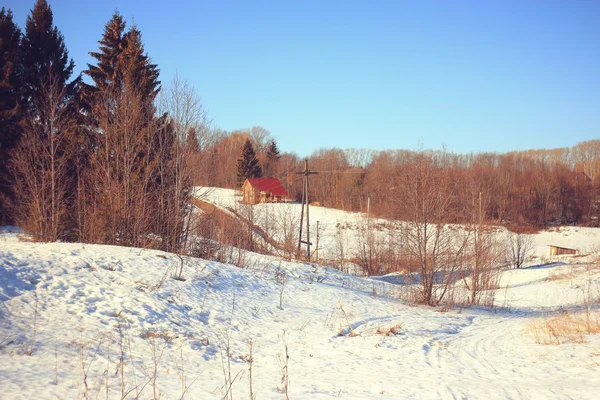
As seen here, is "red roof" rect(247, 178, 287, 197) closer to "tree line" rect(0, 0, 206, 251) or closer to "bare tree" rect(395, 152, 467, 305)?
"tree line" rect(0, 0, 206, 251)

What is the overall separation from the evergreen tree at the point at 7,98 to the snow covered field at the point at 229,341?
1376cm

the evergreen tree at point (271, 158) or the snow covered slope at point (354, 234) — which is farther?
the evergreen tree at point (271, 158)

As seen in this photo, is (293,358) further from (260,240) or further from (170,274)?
(260,240)

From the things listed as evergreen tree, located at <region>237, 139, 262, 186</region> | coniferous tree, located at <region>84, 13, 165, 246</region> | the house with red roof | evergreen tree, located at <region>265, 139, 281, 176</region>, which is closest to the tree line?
coniferous tree, located at <region>84, 13, 165, 246</region>

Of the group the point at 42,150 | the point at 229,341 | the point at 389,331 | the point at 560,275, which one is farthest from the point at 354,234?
the point at 229,341

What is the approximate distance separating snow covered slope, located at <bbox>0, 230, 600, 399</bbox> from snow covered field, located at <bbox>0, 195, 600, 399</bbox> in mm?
37

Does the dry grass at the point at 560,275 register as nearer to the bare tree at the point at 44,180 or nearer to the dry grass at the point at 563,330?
the dry grass at the point at 563,330

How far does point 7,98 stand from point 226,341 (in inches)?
904

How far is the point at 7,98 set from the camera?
945 inches

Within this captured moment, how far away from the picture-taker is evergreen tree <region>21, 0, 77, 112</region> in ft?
83.0

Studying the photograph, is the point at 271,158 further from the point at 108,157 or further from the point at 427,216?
the point at 427,216

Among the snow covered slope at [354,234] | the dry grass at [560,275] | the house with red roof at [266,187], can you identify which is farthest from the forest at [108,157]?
the house with red roof at [266,187]

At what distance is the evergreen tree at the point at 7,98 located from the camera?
2320cm

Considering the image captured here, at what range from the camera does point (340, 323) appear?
11.2m
